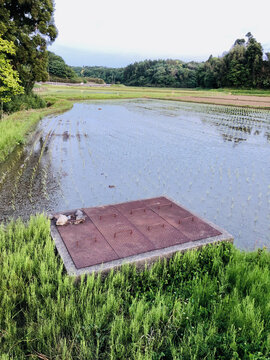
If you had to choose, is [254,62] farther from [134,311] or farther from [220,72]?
[134,311]

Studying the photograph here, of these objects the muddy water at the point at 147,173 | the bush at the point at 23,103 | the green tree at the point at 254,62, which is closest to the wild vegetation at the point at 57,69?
the green tree at the point at 254,62

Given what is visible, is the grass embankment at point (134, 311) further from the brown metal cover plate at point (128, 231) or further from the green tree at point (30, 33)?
the green tree at point (30, 33)

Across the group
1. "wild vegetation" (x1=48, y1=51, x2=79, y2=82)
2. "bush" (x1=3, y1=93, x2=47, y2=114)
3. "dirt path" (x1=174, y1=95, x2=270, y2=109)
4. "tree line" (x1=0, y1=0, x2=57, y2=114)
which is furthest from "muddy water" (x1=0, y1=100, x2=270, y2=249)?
"wild vegetation" (x1=48, y1=51, x2=79, y2=82)

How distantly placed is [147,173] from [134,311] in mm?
5537

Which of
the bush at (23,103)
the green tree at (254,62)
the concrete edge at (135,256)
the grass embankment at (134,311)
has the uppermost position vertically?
the green tree at (254,62)

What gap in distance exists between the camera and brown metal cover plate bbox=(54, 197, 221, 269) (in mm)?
3594

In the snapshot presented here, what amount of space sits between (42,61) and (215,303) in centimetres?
1904

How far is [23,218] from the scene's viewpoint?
16.5 feet

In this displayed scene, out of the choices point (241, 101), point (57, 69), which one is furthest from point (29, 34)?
point (57, 69)

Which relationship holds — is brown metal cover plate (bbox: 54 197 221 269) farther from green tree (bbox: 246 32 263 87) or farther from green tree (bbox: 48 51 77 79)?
green tree (bbox: 48 51 77 79)

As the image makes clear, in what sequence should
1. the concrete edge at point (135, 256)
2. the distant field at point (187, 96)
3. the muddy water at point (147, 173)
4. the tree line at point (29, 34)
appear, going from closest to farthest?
the concrete edge at point (135, 256), the muddy water at point (147, 173), the tree line at point (29, 34), the distant field at point (187, 96)

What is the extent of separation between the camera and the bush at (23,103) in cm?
1596

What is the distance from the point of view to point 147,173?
796 cm

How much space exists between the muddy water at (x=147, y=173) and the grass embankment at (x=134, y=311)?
5.69 ft
